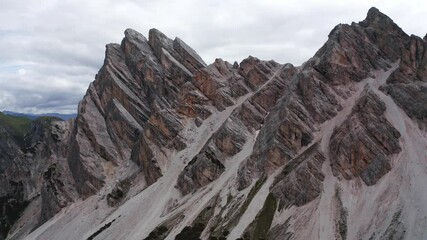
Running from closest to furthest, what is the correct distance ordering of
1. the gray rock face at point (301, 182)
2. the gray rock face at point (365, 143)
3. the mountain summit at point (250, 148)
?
the mountain summit at point (250, 148) → the gray rock face at point (365, 143) → the gray rock face at point (301, 182)

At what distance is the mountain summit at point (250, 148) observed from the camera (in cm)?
10225

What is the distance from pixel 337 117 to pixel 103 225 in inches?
3069

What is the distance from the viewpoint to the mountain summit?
335ft

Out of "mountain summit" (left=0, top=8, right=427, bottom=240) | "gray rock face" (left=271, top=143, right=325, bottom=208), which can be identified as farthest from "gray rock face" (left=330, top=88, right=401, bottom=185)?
"gray rock face" (left=271, top=143, right=325, bottom=208)

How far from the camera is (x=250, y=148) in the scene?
467 feet

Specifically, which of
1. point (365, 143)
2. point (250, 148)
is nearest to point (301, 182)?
point (365, 143)

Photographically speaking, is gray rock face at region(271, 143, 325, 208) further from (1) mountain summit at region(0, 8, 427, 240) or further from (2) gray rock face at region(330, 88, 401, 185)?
(2) gray rock face at region(330, 88, 401, 185)

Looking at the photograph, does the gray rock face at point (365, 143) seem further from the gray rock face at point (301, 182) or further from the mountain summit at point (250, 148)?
the gray rock face at point (301, 182)

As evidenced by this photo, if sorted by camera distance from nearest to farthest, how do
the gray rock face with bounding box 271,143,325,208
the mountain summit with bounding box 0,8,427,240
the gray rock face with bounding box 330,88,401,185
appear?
the mountain summit with bounding box 0,8,427,240, the gray rock face with bounding box 330,88,401,185, the gray rock face with bounding box 271,143,325,208

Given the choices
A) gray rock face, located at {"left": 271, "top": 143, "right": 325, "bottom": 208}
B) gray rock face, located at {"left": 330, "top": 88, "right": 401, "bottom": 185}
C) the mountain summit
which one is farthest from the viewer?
gray rock face, located at {"left": 271, "top": 143, "right": 325, "bottom": 208}

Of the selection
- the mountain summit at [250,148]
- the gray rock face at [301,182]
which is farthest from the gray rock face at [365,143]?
the gray rock face at [301,182]

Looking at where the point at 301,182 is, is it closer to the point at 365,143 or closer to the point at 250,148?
the point at 365,143

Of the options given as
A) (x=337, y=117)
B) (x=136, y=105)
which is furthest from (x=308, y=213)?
(x=136, y=105)

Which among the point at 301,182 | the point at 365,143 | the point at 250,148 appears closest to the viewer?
the point at 365,143
